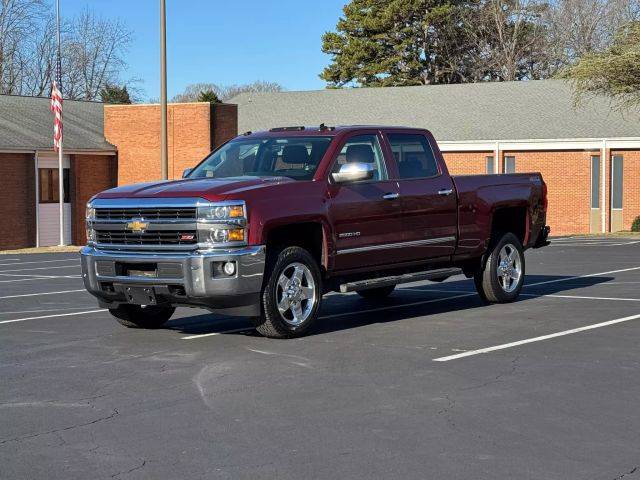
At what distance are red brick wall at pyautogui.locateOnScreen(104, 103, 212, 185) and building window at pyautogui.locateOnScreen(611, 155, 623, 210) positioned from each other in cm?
1546

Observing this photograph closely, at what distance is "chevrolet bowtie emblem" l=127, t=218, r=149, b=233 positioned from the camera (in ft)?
34.2

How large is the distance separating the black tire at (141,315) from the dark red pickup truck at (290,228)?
1 centimetres

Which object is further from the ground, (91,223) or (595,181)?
(595,181)

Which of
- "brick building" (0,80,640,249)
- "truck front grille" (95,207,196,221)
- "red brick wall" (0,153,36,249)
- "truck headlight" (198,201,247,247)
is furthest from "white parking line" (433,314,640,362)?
"red brick wall" (0,153,36,249)

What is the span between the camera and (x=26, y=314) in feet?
42.6

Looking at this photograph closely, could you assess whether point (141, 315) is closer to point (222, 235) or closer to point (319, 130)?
point (222, 235)

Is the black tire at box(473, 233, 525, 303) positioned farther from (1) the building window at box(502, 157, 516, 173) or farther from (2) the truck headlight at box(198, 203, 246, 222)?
(1) the building window at box(502, 157, 516, 173)

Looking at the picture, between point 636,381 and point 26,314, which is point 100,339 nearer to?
point 26,314

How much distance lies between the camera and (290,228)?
10781 mm

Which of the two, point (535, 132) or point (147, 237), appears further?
point (535, 132)

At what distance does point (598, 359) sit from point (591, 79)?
25.8 metres

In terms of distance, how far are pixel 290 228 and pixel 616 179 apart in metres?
33.1

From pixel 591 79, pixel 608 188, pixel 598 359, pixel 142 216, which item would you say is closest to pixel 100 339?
pixel 142 216

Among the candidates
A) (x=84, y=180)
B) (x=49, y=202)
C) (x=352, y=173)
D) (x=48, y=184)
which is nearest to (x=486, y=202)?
(x=352, y=173)
